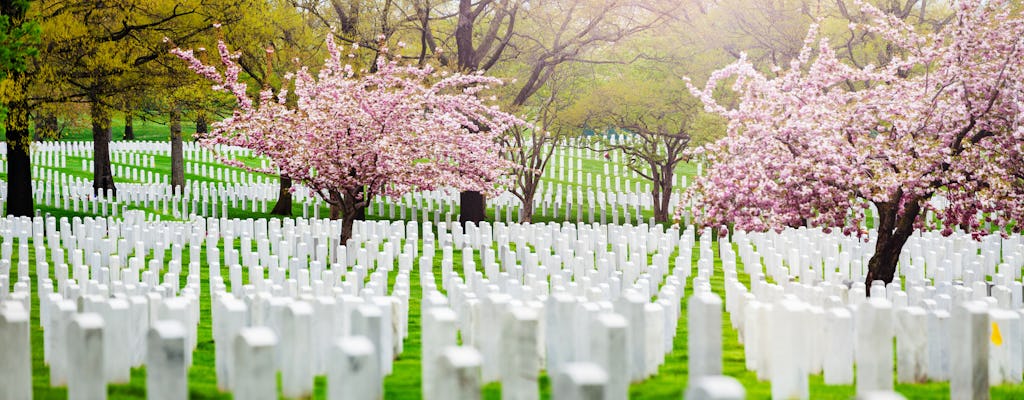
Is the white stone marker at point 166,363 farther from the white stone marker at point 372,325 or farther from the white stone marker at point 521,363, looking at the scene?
the white stone marker at point 521,363

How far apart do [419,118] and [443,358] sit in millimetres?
13946

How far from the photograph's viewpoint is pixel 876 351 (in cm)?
570

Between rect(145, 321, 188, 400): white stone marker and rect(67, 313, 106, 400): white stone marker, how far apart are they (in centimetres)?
33

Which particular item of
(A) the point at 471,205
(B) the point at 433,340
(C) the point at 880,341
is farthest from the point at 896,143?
(A) the point at 471,205

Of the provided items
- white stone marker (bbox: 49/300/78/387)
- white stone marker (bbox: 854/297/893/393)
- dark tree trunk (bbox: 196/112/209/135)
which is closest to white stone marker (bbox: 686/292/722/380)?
white stone marker (bbox: 854/297/893/393)

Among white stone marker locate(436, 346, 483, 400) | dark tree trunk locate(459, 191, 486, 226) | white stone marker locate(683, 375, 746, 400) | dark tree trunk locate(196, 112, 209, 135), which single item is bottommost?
white stone marker locate(436, 346, 483, 400)

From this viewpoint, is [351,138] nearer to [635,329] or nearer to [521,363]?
[635,329]

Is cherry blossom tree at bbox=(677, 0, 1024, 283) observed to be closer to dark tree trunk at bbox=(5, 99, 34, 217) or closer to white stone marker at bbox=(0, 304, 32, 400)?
white stone marker at bbox=(0, 304, 32, 400)

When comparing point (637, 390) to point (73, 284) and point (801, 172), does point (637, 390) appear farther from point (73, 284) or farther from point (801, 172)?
point (801, 172)

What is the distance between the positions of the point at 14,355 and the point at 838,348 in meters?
4.41

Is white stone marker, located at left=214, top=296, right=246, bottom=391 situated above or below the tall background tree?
below

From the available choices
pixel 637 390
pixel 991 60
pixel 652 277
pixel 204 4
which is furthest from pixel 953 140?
pixel 204 4

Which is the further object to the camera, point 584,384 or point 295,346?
point 295,346

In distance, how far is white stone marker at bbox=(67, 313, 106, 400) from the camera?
4641mm
